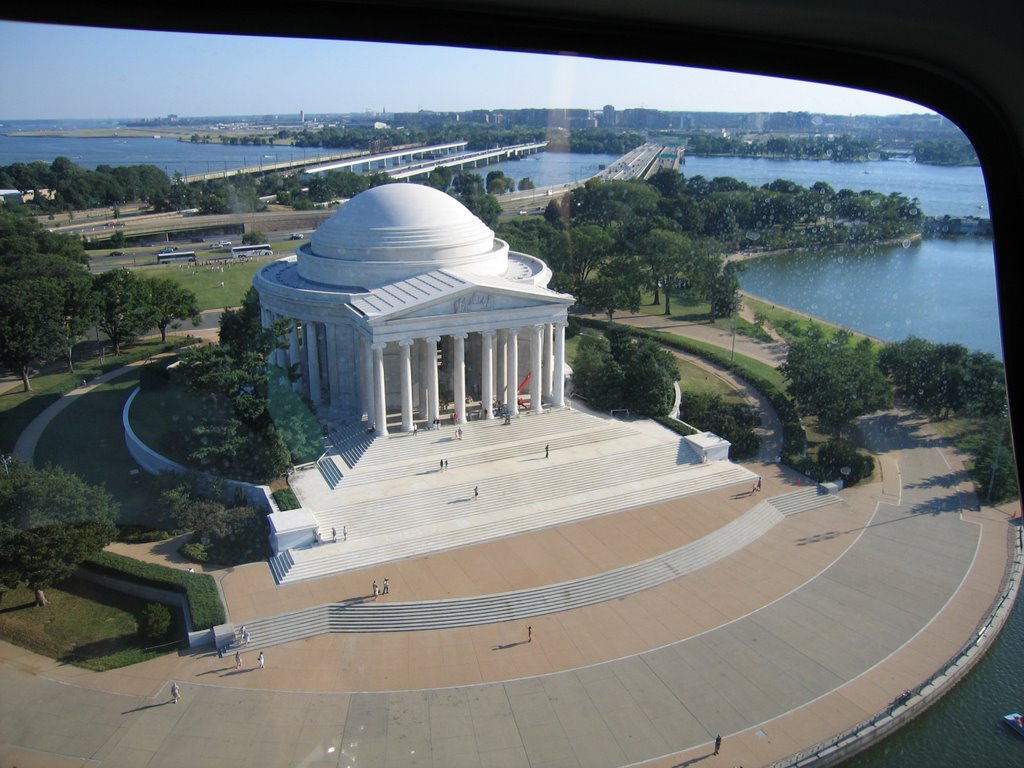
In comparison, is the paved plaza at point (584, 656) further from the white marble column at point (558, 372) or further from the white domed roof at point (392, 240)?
the white domed roof at point (392, 240)

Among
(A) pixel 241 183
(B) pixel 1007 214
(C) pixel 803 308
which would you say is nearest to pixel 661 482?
(C) pixel 803 308

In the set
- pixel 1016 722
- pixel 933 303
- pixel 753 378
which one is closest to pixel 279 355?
pixel 753 378

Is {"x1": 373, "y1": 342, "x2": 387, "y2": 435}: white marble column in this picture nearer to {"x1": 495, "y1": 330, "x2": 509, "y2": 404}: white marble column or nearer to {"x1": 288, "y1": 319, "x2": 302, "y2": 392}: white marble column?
{"x1": 495, "y1": 330, "x2": 509, "y2": 404}: white marble column

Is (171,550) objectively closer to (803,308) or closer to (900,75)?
(900,75)

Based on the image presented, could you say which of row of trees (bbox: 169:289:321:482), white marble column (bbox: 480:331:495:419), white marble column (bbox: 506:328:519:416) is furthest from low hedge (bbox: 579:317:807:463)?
row of trees (bbox: 169:289:321:482)

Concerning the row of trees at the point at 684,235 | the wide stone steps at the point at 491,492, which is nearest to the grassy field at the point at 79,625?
the wide stone steps at the point at 491,492
